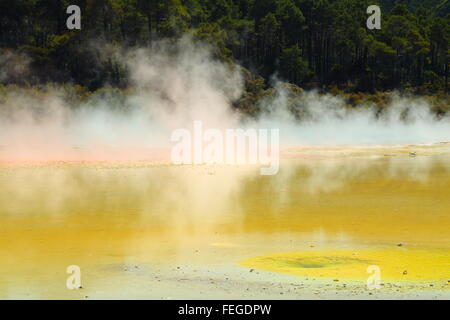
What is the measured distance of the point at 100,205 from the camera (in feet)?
53.5

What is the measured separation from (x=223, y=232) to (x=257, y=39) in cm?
4935

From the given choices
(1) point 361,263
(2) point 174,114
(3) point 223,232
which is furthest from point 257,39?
(1) point 361,263

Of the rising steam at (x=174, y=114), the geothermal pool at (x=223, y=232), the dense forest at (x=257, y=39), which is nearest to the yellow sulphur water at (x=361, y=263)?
the geothermal pool at (x=223, y=232)

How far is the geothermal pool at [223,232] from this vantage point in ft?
31.2

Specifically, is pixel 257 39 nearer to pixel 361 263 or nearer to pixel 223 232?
A: pixel 223 232

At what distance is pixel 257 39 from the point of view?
2424 inches

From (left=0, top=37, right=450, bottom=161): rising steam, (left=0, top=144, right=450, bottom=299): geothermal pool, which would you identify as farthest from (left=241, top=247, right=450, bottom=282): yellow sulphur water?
(left=0, top=37, right=450, bottom=161): rising steam

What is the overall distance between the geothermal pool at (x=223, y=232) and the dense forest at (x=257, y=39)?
27432mm

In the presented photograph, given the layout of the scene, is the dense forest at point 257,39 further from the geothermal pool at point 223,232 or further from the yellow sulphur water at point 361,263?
the yellow sulphur water at point 361,263

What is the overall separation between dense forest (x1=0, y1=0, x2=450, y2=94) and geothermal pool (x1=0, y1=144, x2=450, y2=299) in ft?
90.0

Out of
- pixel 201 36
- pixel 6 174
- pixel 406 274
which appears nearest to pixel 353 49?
pixel 201 36

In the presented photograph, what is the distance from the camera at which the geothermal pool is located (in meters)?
9.52

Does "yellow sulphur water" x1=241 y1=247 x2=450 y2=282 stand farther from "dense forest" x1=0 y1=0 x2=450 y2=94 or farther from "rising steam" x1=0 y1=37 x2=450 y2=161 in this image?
"dense forest" x1=0 y1=0 x2=450 y2=94

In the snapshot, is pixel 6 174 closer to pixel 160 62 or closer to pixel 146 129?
pixel 146 129
